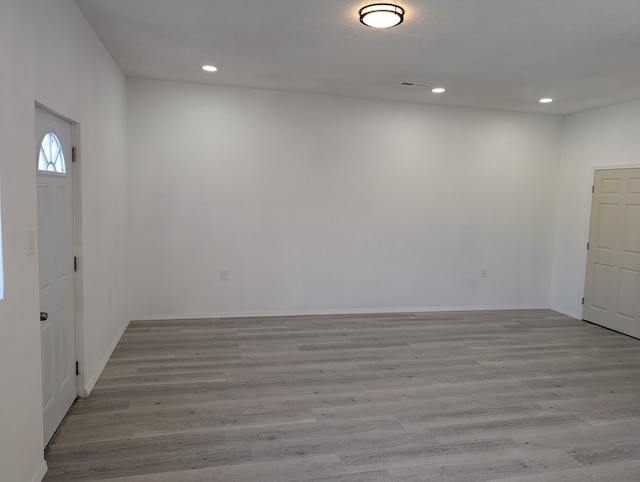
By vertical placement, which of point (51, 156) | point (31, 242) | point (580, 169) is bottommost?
point (31, 242)

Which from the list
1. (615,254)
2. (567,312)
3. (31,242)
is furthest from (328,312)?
(31,242)

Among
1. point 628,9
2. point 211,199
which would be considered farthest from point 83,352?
point 628,9

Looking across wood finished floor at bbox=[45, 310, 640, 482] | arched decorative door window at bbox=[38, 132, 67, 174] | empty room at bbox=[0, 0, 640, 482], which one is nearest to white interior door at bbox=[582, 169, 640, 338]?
empty room at bbox=[0, 0, 640, 482]

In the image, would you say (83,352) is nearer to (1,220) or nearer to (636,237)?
(1,220)

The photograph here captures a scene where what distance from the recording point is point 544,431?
2930 millimetres

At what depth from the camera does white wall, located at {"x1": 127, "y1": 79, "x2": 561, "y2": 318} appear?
198 inches

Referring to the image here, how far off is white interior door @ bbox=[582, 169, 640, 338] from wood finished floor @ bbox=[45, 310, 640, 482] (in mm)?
436

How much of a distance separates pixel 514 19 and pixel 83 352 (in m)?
3.86

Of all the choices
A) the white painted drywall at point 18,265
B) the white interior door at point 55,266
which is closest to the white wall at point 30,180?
the white painted drywall at point 18,265

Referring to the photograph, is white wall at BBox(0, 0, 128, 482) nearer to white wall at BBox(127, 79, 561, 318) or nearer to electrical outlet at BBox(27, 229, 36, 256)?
electrical outlet at BBox(27, 229, 36, 256)

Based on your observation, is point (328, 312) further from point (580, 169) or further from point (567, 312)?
point (580, 169)

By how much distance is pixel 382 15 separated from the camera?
275 centimetres

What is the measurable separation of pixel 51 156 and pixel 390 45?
2.63 m

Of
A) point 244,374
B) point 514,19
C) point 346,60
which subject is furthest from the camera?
point 346,60
